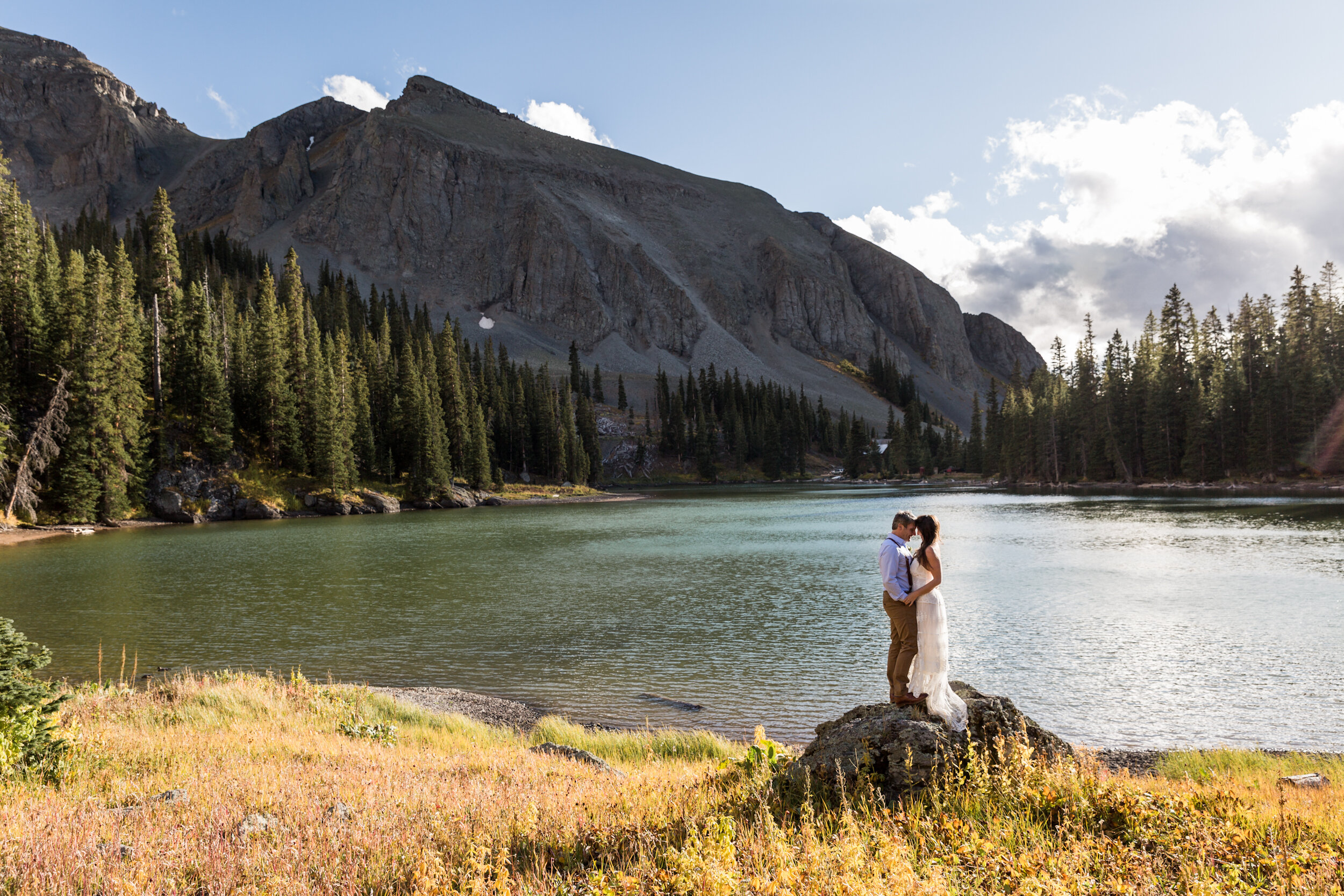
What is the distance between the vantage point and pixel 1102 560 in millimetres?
33719

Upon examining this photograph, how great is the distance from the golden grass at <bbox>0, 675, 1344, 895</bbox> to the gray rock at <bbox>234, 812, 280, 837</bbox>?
0.09 metres

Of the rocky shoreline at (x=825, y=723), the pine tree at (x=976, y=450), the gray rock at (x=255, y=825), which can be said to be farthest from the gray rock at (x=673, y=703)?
the pine tree at (x=976, y=450)

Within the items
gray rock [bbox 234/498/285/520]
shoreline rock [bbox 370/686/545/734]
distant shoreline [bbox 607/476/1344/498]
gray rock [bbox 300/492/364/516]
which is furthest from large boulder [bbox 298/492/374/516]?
distant shoreline [bbox 607/476/1344/498]

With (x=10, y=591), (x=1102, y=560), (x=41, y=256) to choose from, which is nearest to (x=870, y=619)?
(x=1102, y=560)

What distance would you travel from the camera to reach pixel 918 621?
801 cm

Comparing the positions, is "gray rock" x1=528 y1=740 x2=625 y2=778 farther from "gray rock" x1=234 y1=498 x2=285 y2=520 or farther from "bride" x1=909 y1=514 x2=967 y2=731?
"gray rock" x1=234 y1=498 x2=285 y2=520

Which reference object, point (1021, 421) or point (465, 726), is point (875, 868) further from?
point (1021, 421)

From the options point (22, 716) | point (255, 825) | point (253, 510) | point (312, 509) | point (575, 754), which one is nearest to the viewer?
point (255, 825)

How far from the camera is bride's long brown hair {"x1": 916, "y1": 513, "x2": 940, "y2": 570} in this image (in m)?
7.89

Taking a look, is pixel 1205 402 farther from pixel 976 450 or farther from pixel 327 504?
pixel 327 504

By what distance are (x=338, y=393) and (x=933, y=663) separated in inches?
3163

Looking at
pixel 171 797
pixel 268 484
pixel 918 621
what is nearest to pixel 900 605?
pixel 918 621

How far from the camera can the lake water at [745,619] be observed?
15.0m

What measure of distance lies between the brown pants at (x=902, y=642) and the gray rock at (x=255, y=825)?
6279 millimetres
